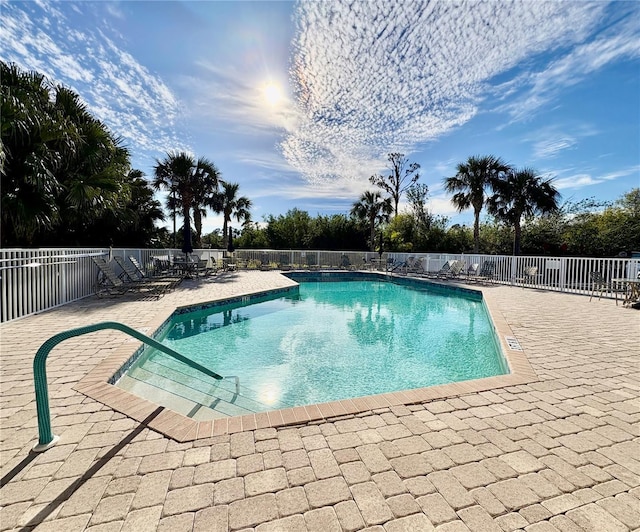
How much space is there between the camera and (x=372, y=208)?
2311 cm

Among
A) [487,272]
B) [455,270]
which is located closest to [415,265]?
[455,270]

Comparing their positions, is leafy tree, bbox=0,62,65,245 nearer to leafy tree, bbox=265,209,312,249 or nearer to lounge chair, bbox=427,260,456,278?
lounge chair, bbox=427,260,456,278

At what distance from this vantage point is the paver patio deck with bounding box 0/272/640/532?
4.77 ft

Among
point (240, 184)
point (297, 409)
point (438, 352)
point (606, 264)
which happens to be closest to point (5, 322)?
point (297, 409)

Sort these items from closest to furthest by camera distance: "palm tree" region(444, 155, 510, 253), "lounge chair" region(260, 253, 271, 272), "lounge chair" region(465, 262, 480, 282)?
1. "lounge chair" region(465, 262, 480, 282)
2. "palm tree" region(444, 155, 510, 253)
3. "lounge chair" region(260, 253, 271, 272)

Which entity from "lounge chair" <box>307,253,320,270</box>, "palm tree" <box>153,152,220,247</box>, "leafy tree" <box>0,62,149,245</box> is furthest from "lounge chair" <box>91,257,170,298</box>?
"lounge chair" <box>307,253,320,270</box>

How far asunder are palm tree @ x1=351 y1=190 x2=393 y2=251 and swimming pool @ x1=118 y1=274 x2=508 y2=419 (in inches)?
589

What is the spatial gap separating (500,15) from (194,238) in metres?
17.7

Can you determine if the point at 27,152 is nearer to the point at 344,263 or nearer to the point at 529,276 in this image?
the point at 344,263

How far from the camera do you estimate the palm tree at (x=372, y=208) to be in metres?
23.1

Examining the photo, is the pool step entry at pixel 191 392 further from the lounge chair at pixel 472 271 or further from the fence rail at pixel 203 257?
the lounge chair at pixel 472 271

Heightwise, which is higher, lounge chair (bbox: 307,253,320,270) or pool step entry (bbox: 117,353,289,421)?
lounge chair (bbox: 307,253,320,270)

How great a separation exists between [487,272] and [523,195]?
5.83 meters

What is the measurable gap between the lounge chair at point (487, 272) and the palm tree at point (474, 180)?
5070 mm
